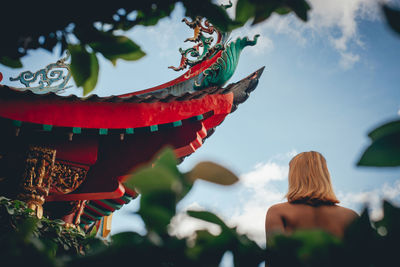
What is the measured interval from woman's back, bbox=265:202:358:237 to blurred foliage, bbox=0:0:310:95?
4.20ft

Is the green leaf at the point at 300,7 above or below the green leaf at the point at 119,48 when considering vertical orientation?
above

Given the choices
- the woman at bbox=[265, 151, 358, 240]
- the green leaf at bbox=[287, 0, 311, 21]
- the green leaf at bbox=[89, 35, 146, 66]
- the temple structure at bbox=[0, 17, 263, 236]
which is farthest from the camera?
the temple structure at bbox=[0, 17, 263, 236]

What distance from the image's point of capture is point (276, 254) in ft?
1.63

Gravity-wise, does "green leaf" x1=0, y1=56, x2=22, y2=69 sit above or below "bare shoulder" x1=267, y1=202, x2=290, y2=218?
above

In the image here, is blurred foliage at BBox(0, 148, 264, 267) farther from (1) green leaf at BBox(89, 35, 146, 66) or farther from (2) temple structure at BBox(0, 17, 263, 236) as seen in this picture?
(2) temple structure at BBox(0, 17, 263, 236)

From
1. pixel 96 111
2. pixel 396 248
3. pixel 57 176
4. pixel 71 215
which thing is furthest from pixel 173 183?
pixel 71 215

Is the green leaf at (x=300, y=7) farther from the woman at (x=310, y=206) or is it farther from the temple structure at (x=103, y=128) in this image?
the temple structure at (x=103, y=128)

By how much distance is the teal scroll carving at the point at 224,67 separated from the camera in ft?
12.7

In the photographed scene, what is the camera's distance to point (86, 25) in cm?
82

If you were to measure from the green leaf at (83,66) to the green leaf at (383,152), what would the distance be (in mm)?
650

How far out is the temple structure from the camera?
3109mm

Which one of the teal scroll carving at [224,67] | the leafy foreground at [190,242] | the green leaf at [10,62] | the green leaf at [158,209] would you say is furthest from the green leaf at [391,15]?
the teal scroll carving at [224,67]

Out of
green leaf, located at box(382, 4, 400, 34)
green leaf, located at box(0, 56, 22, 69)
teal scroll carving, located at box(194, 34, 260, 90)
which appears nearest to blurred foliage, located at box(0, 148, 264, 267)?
green leaf, located at box(382, 4, 400, 34)

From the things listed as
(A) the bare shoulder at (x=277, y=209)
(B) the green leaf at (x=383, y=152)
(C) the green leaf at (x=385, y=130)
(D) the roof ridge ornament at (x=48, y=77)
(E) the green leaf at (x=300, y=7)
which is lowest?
(B) the green leaf at (x=383, y=152)
